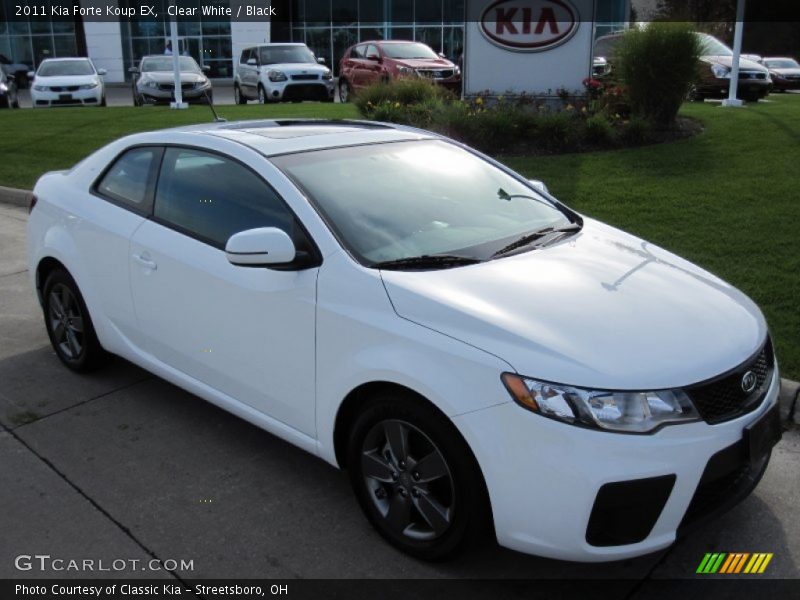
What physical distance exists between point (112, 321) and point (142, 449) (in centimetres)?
83

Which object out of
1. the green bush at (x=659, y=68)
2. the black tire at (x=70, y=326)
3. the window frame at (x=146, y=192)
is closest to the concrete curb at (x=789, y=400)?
the window frame at (x=146, y=192)

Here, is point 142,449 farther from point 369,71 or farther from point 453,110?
point 369,71

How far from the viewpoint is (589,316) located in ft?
9.63

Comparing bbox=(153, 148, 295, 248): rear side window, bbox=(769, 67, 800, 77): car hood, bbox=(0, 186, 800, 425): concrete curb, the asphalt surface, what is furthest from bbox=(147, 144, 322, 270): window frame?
bbox=(769, 67, 800, 77): car hood

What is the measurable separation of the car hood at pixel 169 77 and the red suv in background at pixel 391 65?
3.64m

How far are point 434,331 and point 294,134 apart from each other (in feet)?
5.43

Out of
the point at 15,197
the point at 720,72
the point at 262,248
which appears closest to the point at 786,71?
the point at 720,72

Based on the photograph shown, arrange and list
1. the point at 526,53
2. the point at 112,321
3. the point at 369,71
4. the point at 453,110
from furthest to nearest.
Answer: the point at 369,71, the point at 526,53, the point at 453,110, the point at 112,321

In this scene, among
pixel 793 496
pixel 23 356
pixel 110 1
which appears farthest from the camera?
pixel 110 1

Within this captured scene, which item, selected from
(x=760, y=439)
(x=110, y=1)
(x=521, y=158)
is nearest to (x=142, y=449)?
(x=760, y=439)

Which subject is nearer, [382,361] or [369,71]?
[382,361]

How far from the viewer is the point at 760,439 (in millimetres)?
2934

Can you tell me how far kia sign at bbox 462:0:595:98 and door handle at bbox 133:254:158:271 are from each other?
8.80 m

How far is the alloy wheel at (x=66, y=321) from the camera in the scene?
478 centimetres
